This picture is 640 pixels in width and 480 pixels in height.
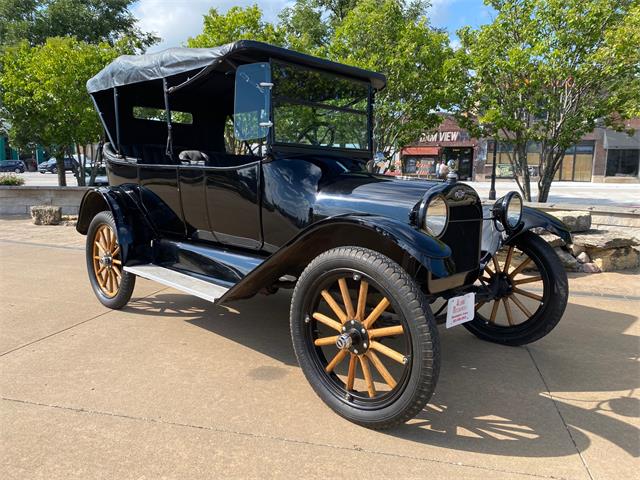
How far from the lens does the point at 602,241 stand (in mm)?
5613

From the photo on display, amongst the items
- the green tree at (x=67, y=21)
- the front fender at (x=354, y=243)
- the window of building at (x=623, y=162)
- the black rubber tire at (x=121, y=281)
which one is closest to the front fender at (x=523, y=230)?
the front fender at (x=354, y=243)

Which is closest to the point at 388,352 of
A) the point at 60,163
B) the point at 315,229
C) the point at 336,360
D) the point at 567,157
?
the point at 336,360

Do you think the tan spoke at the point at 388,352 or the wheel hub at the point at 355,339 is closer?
the tan spoke at the point at 388,352

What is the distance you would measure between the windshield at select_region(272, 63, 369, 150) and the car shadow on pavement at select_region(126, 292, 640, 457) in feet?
5.05

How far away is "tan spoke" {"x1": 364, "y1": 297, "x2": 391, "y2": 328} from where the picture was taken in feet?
7.67

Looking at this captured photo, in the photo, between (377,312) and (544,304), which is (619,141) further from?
(377,312)

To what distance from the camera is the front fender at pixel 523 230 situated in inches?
130

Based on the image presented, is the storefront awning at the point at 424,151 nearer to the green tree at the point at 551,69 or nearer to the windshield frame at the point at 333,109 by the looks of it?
the green tree at the point at 551,69

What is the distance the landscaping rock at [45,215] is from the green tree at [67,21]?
8354 millimetres

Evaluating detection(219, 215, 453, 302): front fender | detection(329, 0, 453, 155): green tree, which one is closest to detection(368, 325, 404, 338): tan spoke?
detection(219, 215, 453, 302): front fender

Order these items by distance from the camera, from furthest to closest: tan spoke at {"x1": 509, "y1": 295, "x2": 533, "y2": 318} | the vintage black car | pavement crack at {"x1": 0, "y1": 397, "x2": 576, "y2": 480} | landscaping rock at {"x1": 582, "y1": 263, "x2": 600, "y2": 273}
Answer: landscaping rock at {"x1": 582, "y1": 263, "x2": 600, "y2": 273} < tan spoke at {"x1": 509, "y1": 295, "x2": 533, "y2": 318} < the vintage black car < pavement crack at {"x1": 0, "y1": 397, "x2": 576, "y2": 480}

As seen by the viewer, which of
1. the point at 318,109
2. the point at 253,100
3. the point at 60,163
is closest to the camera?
the point at 253,100

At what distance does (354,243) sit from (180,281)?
4.41 ft

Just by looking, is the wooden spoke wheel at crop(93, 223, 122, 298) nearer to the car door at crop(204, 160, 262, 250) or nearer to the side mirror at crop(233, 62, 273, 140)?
the car door at crop(204, 160, 262, 250)
